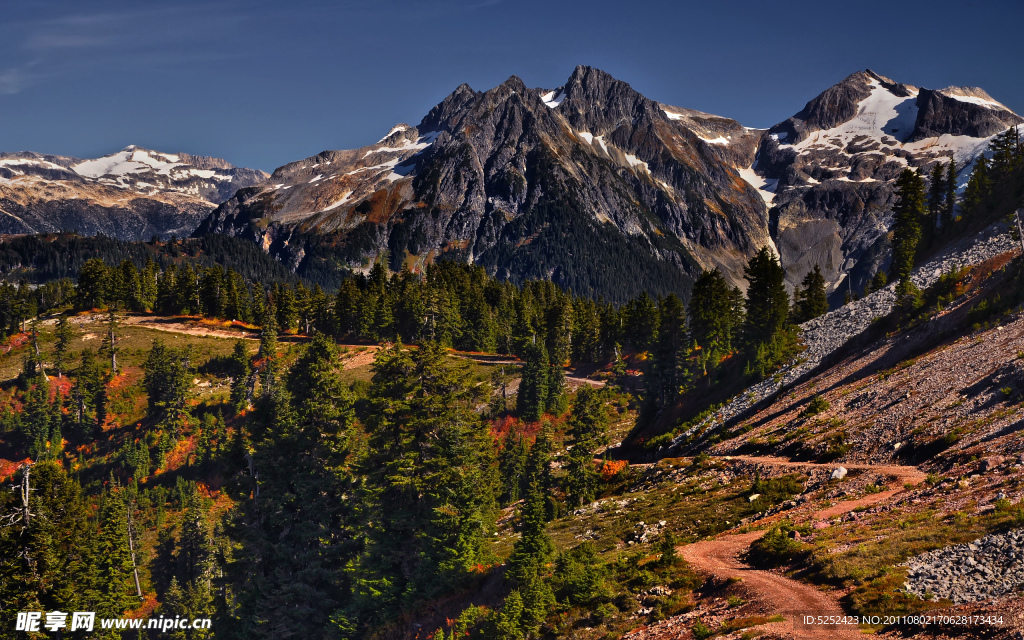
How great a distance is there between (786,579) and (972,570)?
20.3 ft

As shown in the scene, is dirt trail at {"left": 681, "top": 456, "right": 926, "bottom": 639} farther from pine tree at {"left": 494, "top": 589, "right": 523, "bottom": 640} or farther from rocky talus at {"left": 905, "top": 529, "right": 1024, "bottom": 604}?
pine tree at {"left": 494, "top": 589, "right": 523, "bottom": 640}

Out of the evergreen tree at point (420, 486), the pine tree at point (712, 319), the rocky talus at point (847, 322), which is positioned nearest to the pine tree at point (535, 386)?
the pine tree at point (712, 319)

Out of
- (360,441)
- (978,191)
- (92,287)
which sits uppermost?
(92,287)

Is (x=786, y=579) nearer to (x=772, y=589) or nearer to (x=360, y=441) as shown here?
(x=772, y=589)

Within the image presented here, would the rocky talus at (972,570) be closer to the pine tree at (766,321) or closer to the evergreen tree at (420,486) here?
the evergreen tree at (420,486)

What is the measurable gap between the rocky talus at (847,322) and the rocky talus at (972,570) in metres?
40.2

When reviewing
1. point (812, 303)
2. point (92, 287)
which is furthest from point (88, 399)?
point (812, 303)

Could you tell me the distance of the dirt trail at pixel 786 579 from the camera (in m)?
18.7

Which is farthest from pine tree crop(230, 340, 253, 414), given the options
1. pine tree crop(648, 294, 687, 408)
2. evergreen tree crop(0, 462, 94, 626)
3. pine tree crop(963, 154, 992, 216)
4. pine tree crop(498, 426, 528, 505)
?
pine tree crop(963, 154, 992, 216)

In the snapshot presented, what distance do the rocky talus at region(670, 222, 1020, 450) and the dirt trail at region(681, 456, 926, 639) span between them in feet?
83.3

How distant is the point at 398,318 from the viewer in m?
130

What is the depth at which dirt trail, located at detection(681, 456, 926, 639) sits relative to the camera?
61.5ft

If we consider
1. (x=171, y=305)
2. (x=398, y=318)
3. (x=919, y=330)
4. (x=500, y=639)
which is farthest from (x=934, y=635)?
(x=171, y=305)

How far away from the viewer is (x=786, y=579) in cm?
2308
